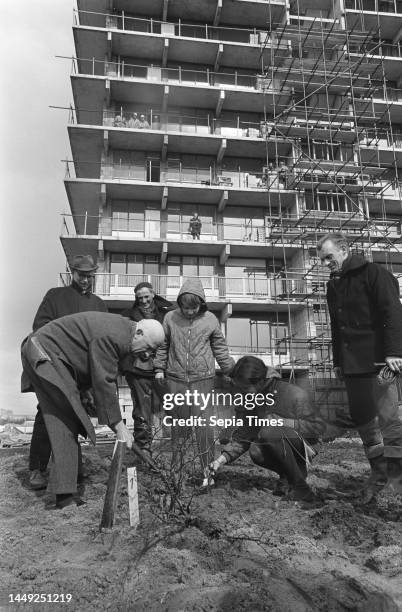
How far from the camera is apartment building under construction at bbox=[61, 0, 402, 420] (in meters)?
20.4

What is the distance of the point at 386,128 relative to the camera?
888 inches

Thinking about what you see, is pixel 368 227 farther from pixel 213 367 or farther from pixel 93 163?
pixel 213 367

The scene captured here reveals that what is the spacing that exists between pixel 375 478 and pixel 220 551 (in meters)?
0.98

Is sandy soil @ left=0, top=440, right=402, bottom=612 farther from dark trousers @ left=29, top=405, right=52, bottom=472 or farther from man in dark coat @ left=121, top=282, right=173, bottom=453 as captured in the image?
dark trousers @ left=29, top=405, right=52, bottom=472

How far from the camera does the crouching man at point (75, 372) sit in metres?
2.65

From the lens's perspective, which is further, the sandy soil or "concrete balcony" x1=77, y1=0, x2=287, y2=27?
"concrete balcony" x1=77, y1=0, x2=287, y2=27

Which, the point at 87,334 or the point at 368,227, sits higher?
the point at 368,227

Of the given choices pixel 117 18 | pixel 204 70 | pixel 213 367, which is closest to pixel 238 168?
pixel 204 70

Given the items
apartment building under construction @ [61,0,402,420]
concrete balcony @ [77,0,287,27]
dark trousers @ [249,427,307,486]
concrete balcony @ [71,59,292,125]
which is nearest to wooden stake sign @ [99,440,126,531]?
dark trousers @ [249,427,307,486]

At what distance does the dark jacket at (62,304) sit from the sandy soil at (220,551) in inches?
51.3

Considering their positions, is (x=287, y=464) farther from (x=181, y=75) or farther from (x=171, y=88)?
(x=181, y=75)

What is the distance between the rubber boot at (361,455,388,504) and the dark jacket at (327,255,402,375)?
1.56 ft

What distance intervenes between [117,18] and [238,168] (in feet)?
29.8

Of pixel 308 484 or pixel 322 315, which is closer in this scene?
pixel 308 484
